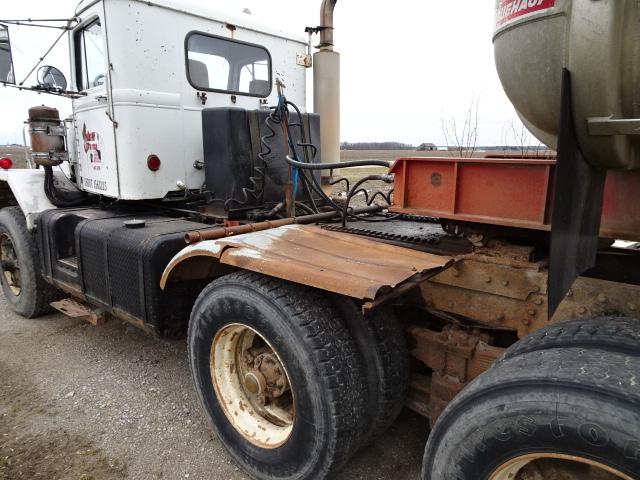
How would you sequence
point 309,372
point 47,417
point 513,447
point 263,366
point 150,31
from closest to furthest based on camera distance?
1. point 513,447
2. point 309,372
3. point 263,366
4. point 47,417
5. point 150,31

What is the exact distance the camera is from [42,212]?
173 inches

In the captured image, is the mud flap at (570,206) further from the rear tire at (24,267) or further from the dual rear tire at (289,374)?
the rear tire at (24,267)

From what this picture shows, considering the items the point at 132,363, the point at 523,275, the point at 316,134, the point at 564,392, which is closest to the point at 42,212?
the point at 132,363

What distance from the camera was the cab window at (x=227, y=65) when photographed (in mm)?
4062

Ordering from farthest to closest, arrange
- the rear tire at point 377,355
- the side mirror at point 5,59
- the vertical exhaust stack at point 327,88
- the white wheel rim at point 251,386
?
1. the vertical exhaust stack at point 327,88
2. the side mirror at point 5,59
3. the white wheel rim at point 251,386
4. the rear tire at point 377,355

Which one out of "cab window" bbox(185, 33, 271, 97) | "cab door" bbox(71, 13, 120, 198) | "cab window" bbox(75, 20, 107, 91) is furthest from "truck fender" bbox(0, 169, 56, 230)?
"cab window" bbox(185, 33, 271, 97)

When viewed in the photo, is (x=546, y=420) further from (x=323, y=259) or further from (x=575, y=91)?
(x=323, y=259)

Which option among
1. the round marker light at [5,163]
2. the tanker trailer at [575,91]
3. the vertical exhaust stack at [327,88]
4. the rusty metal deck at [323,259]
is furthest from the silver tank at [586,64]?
the round marker light at [5,163]

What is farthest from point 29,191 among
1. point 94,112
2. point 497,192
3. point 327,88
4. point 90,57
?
point 497,192

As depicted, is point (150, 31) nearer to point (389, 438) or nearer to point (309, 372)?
point (309, 372)

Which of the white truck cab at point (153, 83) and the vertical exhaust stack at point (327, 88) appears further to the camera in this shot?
the vertical exhaust stack at point (327, 88)

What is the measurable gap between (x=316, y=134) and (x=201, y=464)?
A: 2.77 m

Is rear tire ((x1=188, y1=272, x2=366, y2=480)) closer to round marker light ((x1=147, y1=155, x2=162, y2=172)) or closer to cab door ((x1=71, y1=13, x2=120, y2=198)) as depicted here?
round marker light ((x1=147, y1=155, x2=162, y2=172))

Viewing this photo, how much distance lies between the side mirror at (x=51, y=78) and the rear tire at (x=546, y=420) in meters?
4.44
